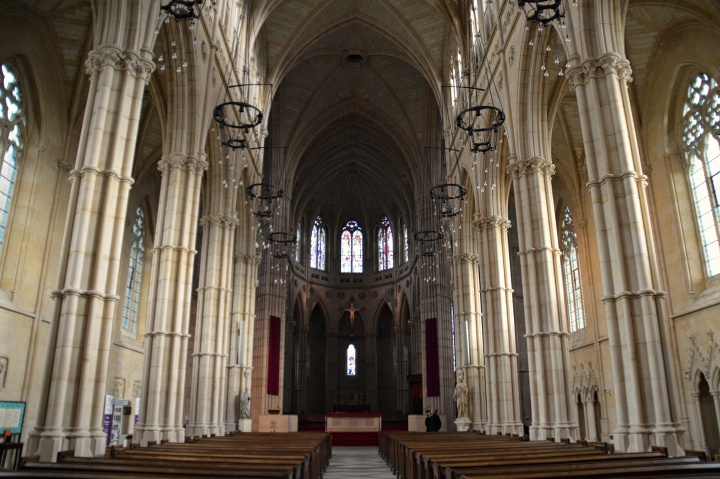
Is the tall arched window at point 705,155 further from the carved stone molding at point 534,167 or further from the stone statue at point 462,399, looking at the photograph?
the stone statue at point 462,399

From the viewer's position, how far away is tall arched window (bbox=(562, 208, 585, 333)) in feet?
97.1

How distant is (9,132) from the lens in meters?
19.4

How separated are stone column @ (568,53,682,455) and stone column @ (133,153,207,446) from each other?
12.3 m

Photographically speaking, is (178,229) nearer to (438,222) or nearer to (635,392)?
(635,392)

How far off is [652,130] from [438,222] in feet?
61.1

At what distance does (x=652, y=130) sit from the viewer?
2188 cm

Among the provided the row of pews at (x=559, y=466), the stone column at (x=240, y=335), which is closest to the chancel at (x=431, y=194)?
the stone column at (x=240, y=335)

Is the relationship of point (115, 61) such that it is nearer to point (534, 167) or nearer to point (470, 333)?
point (534, 167)

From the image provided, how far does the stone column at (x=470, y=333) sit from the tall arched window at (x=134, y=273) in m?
17.1

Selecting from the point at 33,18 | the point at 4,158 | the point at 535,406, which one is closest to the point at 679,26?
the point at 535,406

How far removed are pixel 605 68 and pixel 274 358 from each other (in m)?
28.5

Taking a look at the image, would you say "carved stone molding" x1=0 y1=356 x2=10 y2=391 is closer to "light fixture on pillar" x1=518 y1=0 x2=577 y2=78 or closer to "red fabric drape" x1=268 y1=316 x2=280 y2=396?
"light fixture on pillar" x1=518 y1=0 x2=577 y2=78

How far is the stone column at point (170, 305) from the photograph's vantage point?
17.0 metres

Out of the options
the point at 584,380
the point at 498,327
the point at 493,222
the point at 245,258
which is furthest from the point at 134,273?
the point at 584,380
